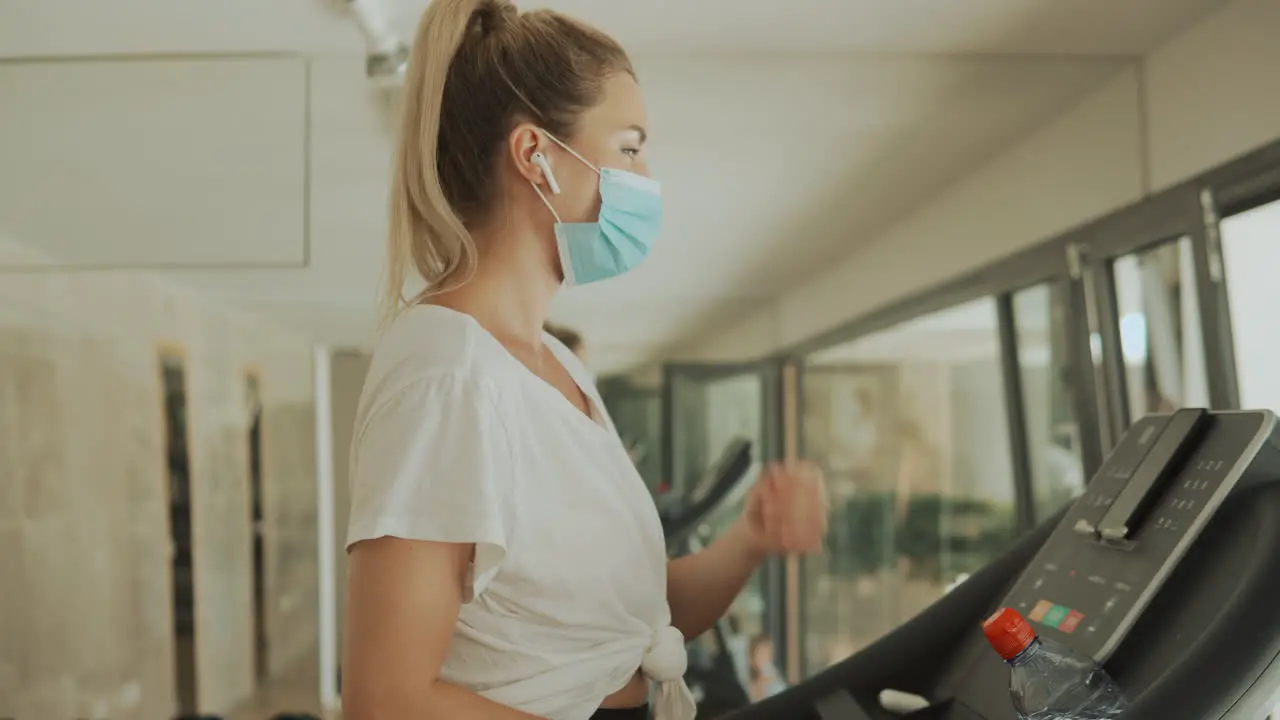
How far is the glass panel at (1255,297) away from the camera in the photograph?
1.84 metres

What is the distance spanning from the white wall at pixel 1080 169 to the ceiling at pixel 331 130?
83mm

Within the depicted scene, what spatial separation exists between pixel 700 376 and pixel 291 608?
1.05m

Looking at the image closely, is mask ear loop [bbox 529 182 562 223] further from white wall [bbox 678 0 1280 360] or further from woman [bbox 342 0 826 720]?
white wall [bbox 678 0 1280 360]

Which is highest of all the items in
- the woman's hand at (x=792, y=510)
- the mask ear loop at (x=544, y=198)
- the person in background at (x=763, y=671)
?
the mask ear loop at (x=544, y=198)

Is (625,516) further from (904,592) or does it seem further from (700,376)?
(904,592)

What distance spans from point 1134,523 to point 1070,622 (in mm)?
110

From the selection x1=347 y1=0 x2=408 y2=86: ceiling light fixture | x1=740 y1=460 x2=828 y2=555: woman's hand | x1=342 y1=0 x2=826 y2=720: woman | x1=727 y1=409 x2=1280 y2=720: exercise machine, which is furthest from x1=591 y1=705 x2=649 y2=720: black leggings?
x1=347 y1=0 x2=408 y2=86: ceiling light fixture

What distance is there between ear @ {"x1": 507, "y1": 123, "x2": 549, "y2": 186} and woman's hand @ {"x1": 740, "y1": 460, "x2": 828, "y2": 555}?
1.45 ft

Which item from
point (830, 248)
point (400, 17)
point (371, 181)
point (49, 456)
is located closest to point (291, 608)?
point (49, 456)

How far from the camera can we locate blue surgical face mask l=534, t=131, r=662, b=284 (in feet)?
3.76

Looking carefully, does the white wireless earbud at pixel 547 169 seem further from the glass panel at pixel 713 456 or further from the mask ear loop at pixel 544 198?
the glass panel at pixel 713 456

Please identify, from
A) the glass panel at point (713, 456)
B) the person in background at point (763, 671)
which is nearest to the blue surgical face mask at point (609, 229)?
the glass panel at point (713, 456)

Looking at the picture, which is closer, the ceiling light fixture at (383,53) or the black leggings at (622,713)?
the black leggings at (622,713)

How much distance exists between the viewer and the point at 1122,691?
35.7 inches
